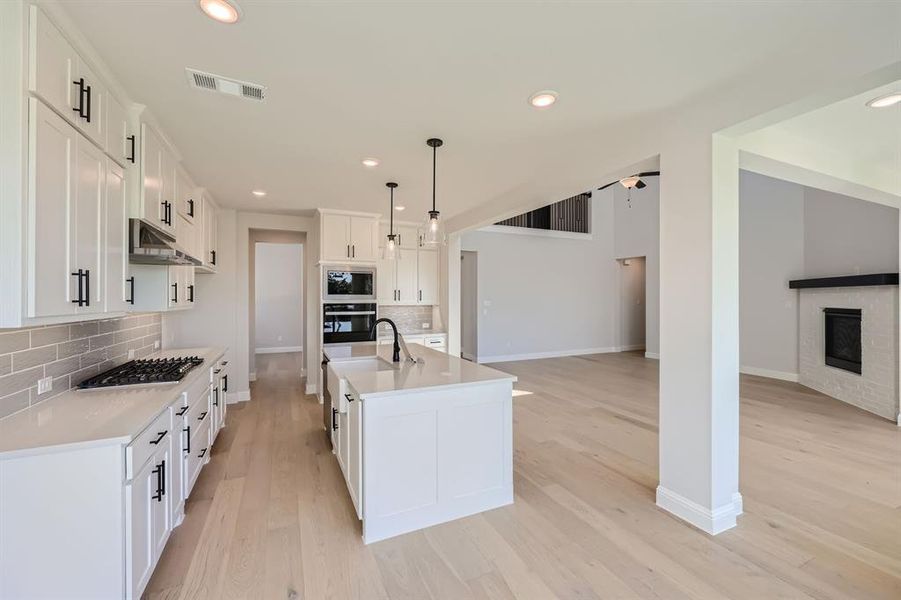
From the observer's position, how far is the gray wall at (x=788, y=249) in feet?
16.9

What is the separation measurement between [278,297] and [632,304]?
9.00 m

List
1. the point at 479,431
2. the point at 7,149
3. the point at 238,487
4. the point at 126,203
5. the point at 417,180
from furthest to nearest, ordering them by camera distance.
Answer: the point at 417,180 → the point at 238,487 → the point at 479,431 → the point at 126,203 → the point at 7,149

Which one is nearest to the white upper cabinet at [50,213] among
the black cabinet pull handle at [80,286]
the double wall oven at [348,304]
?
the black cabinet pull handle at [80,286]

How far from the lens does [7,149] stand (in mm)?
1395

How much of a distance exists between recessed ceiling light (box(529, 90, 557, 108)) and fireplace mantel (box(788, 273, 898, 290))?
5052 millimetres

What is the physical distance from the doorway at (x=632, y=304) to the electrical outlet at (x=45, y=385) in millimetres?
9774

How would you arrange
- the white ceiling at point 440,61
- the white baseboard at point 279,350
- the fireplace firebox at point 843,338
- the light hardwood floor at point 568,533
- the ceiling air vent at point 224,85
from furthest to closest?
the white baseboard at point 279,350 → the fireplace firebox at point 843,338 → the ceiling air vent at point 224,85 → the light hardwood floor at point 568,533 → the white ceiling at point 440,61

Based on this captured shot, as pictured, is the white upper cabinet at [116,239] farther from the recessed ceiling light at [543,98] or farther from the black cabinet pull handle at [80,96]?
the recessed ceiling light at [543,98]

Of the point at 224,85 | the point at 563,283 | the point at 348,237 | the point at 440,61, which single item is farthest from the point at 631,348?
the point at 224,85

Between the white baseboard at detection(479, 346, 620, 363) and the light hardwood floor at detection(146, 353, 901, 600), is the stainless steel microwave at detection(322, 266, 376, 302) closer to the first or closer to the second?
the light hardwood floor at detection(146, 353, 901, 600)

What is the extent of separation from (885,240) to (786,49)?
5221 millimetres

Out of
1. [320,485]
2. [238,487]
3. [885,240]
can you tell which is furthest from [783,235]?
[238,487]

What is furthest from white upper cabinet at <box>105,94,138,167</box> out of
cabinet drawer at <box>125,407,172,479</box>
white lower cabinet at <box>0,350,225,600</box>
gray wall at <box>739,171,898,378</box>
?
gray wall at <box>739,171,898,378</box>

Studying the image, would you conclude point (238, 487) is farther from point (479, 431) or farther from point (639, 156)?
point (639, 156)
